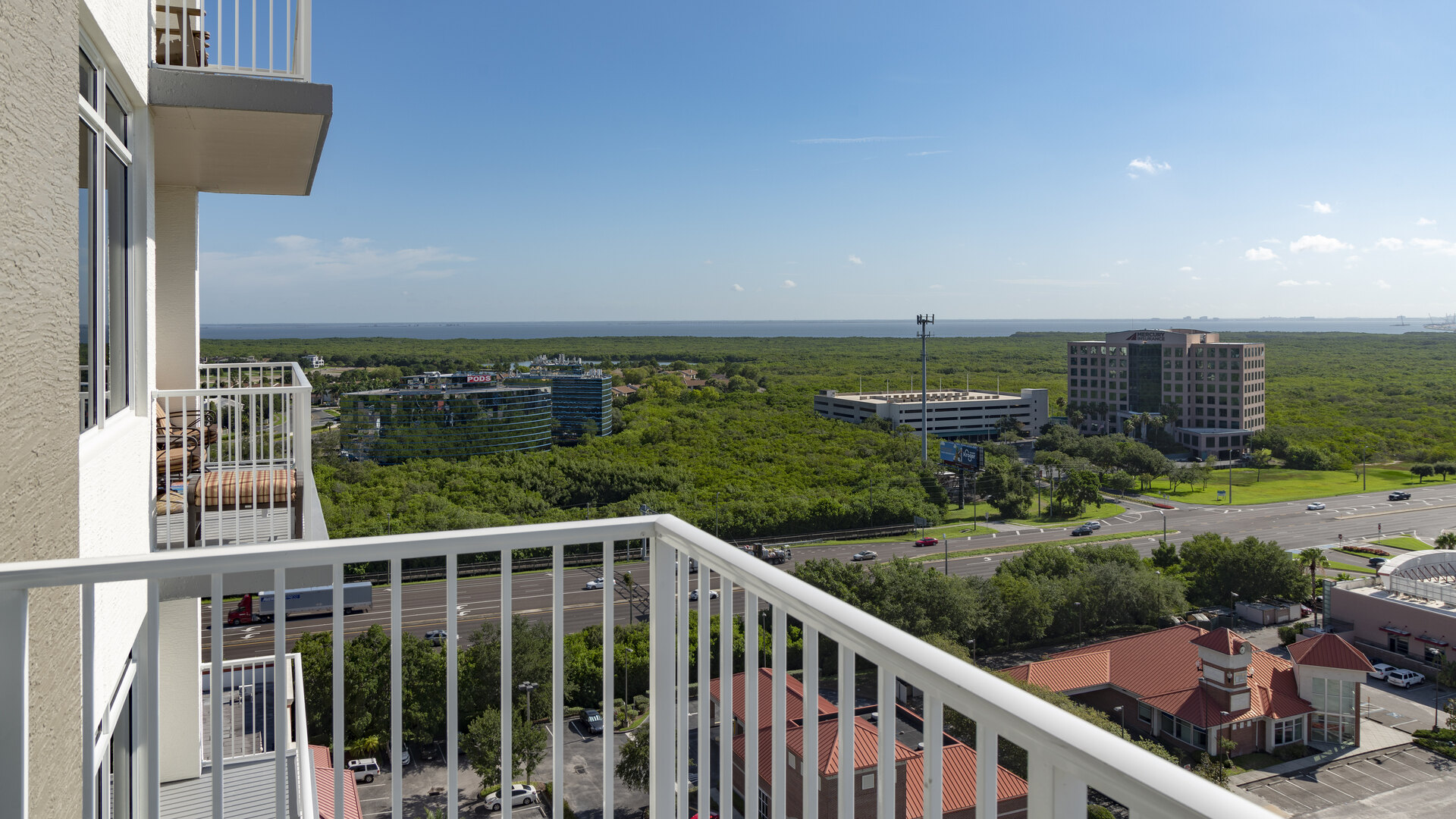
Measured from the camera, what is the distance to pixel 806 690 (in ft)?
3.21

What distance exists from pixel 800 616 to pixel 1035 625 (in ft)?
86.9

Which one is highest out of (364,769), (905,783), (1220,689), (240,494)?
(905,783)

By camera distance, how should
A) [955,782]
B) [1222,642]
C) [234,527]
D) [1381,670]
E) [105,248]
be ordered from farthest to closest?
[1381,670] < [1222,642] < [234,527] < [105,248] < [955,782]

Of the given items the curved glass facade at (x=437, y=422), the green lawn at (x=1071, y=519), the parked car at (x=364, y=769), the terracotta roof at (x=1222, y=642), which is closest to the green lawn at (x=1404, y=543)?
the green lawn at (x=1071, y=519)

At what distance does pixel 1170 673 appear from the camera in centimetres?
2086

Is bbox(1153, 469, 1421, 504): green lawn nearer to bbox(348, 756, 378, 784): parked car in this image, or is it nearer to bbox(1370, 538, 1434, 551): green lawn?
bbox(1370, 538, 1434, 551): green lawn

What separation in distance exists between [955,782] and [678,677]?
630mm

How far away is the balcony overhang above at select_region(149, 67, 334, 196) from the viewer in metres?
3.41

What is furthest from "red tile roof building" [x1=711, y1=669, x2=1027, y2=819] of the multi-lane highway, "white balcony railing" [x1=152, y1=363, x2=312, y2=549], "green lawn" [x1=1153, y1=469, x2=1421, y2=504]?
"green lawn" [x1=1153, y1=469, x2=1421, y2=504]

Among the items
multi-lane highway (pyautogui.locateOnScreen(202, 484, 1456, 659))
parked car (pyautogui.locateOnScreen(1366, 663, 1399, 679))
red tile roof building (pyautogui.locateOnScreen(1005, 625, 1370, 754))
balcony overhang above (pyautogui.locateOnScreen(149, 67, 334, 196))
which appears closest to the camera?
balcony overhang above (pyautogui.locateOnScreen(149, 67, 334, 196))

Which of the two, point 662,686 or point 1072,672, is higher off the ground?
point 662,686

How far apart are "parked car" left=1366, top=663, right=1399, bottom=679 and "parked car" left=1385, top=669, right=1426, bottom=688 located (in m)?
0.08

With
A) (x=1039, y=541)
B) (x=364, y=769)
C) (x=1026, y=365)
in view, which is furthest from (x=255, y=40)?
(x=1026, y=365)

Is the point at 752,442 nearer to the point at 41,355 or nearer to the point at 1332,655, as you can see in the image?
the point at 1332,655
